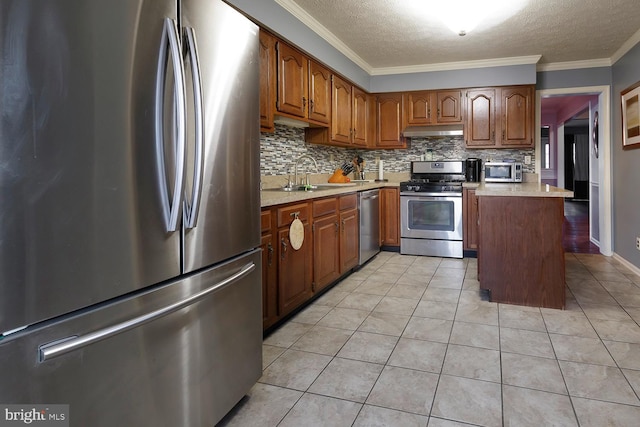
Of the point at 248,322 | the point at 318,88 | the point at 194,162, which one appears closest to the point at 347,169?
the point at 318,88

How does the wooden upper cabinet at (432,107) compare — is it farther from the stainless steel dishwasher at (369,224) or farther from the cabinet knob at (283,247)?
the cabinet knob at (283,247)

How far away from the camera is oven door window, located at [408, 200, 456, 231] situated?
195 inches

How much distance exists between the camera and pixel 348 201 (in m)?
3.95

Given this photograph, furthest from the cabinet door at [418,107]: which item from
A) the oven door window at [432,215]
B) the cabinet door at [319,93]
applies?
the cabinet door at [319,93]

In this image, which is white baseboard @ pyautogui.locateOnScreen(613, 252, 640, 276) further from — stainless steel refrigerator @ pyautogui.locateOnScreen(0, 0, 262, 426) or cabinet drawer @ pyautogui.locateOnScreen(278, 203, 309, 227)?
stainless steel refrigerator @ pyautogui.locateOnScreen(0, 0, 262, 426)

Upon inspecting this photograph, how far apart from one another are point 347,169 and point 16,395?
440cm

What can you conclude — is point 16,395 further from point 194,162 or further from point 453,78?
point 453,78

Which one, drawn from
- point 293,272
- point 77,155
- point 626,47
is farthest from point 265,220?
point 626,47

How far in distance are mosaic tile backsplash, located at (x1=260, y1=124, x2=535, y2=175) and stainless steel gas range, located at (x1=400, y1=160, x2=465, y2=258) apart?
1.85ft

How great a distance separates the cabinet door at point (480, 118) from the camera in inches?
201

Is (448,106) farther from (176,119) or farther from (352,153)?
(176,119)

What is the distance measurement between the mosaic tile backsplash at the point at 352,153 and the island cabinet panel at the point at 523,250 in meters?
1.80

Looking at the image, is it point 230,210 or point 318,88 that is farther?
point 318,88

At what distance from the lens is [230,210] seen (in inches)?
62.6
